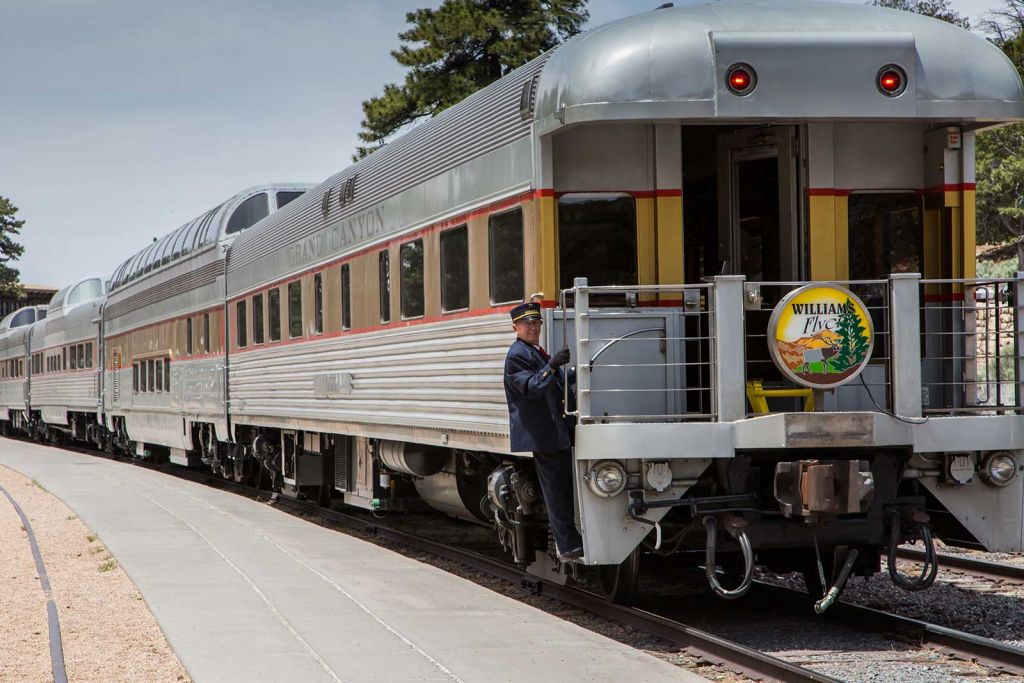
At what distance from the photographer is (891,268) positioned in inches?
346

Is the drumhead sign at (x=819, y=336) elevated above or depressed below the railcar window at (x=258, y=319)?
below

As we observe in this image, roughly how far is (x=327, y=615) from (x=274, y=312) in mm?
7774

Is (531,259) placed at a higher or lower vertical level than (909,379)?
higher

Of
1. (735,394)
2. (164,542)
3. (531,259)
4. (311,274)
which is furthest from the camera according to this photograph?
(311,274)

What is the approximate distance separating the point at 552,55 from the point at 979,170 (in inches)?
1352

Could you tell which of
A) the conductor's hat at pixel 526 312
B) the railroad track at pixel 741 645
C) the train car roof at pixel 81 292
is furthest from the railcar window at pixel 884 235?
the train car roof at pixel 81 292

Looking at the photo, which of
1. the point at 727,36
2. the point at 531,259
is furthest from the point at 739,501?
the point at 727,36

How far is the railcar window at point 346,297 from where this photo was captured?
13031mm

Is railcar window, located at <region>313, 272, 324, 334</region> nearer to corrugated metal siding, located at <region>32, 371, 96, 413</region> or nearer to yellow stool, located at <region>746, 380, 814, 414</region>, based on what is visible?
yellow stool, located at <region>746, 380, 814, 414</region>

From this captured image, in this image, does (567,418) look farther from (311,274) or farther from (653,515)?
(311,274)

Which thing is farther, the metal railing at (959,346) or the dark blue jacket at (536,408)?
the metal railing at (959,346)

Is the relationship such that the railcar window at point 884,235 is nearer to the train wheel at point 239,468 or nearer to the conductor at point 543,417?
the conductor at point 543,417

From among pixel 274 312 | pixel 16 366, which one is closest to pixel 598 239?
pixel 274 312

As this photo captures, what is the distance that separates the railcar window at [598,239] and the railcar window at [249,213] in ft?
38.8
